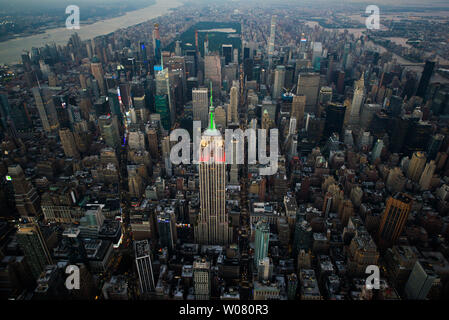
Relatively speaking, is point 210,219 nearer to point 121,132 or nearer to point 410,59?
point 121,132

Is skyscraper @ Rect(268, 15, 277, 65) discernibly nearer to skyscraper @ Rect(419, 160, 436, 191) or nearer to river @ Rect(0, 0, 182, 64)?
river @ Rect(0, 0, 182, 64)

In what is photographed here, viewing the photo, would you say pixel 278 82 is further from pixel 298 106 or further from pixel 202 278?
pixel 202 278

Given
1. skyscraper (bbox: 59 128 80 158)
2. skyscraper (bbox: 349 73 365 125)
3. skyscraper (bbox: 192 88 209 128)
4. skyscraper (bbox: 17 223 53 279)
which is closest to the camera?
→ skyscraper (bbox: 17 223 53 279)

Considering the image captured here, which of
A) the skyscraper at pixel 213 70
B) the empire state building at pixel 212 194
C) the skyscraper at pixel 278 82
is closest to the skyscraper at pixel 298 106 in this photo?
the skyscraper at pixel 278 82

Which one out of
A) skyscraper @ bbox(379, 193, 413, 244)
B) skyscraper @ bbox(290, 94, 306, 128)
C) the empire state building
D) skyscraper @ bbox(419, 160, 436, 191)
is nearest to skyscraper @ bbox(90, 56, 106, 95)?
skyscraper @ bbox(290, 94, 306, 128)

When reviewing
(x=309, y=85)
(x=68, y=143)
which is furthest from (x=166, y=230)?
(x=309, y=85)

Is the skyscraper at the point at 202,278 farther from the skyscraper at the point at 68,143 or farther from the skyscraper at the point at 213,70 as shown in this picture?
the skyscraper at the point at 213,70
